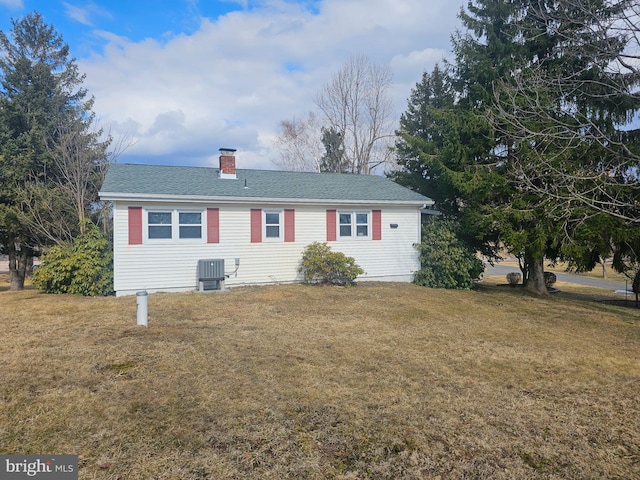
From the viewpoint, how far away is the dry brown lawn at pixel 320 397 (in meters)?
2.84

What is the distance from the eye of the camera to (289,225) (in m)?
12.6

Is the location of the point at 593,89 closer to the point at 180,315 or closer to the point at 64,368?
the point at 180,315

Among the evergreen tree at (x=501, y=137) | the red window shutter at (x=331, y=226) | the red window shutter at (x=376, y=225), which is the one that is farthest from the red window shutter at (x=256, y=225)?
the evergreen tree at (x=501, y=137)

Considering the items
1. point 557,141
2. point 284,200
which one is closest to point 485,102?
point 557,141

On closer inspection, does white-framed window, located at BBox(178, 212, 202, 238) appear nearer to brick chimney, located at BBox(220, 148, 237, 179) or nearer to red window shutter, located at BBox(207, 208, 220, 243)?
red window shutter, located at BBox(207, 208, 220, 243)

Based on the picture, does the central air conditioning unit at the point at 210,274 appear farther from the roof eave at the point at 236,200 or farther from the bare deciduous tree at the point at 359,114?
the bare deciduous tree at the point at 359,114

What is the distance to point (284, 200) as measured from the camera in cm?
1231

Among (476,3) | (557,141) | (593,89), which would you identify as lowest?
(557,141)

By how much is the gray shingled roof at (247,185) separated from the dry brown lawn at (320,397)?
456cm

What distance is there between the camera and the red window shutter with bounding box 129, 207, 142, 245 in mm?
10703

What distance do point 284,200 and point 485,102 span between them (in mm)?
7427

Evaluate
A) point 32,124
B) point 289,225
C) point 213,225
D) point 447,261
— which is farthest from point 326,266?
point 32,124

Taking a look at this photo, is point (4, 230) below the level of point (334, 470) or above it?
above

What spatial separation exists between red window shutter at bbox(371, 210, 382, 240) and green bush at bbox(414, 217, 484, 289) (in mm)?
1553
